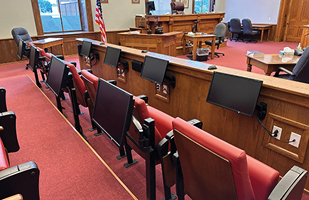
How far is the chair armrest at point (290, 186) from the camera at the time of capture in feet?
2.96

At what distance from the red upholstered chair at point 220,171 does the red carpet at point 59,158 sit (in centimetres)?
70

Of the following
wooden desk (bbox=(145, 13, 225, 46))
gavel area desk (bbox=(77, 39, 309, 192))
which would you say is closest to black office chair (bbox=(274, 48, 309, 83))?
gavel area desk (bbox=(77, 39, 309, 192))

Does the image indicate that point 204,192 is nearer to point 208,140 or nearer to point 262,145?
point 208,140

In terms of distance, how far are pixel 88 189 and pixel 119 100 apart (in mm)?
810

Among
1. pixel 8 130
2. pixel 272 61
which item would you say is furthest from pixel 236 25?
pixel 8 130

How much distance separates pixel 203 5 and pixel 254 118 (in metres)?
11.0

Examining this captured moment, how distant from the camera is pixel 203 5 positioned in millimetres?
11367

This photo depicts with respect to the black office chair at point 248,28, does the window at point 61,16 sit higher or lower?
higher

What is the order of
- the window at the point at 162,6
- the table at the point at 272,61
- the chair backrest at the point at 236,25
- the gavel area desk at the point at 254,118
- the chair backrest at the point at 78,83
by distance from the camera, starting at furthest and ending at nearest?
the window at the point at 162,6
the chair backrest at the point at 236,25
the table at the point at 272,61
the chair backrest at the point at 78,83
the gavel area desk at the point at 254,118

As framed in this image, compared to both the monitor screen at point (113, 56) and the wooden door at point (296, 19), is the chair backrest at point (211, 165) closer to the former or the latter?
the monitor screen at point (113, 56)

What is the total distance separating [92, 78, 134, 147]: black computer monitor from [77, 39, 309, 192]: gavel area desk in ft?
3.33

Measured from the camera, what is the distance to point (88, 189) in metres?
1.66

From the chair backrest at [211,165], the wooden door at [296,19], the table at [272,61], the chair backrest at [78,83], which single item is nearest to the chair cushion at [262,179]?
the chair backrest at [211,165]

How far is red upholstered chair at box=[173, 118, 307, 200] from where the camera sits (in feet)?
2.91
